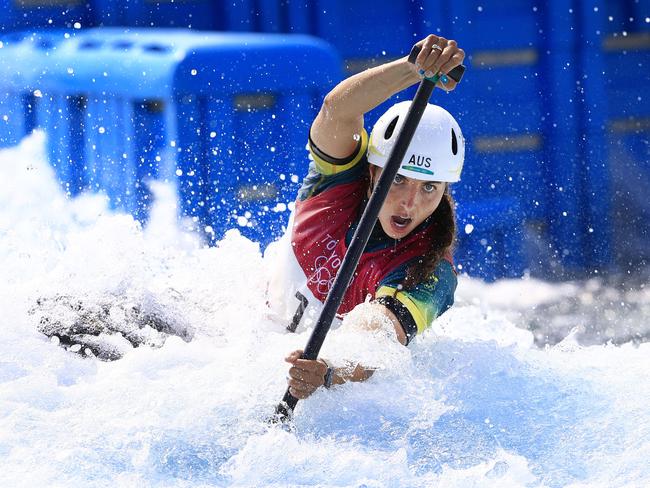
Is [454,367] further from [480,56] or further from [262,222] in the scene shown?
[480,56]

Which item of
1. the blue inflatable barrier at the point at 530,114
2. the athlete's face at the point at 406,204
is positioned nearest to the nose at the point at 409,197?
the athlete's face at the point at 406,204

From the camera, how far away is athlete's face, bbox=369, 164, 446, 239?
368 centimetres

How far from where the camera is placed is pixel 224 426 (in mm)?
3205

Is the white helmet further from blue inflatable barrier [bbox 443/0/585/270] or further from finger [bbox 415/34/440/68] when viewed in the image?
blue inflatable barrier [bbox 443/0/585/270]

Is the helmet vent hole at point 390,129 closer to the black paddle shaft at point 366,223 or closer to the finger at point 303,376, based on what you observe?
the black paddle shaft at point 366,223

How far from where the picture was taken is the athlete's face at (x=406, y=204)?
145 inches

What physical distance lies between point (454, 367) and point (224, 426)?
899 mm

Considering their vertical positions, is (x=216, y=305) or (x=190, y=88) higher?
(x=190, y=88)

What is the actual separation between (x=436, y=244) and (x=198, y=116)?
2413mm

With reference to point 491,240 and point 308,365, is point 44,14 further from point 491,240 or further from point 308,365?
point 308,365

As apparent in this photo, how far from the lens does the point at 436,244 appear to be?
3.74 metres

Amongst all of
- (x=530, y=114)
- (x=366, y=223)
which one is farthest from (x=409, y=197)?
(x=530, y=114)

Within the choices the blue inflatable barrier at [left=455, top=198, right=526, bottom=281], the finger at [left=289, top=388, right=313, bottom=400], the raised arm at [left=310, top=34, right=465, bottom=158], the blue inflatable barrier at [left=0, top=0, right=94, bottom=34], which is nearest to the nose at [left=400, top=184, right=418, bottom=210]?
the raised arm at [left=310, top=34, right=465, bottom=158]

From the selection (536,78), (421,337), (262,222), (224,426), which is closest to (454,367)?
(421,337)
